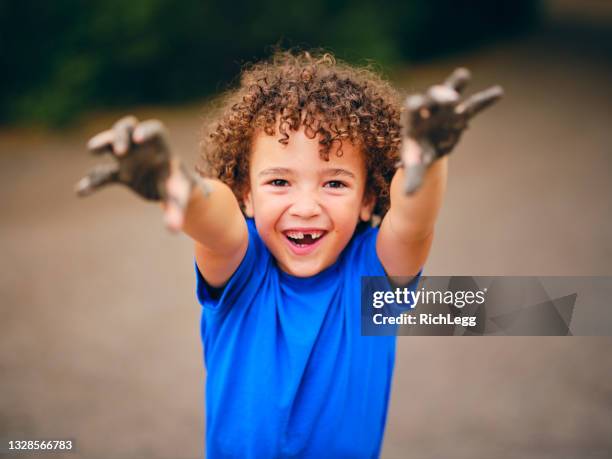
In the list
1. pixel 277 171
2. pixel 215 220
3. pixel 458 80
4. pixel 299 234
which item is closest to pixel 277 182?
pixel 277 171

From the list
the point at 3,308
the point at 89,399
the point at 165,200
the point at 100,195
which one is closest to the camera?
the point at 165,200

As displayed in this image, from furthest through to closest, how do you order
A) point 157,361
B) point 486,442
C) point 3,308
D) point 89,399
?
1. point 3,308
2. point 157,361
3. point 89,399
4. point 486,442

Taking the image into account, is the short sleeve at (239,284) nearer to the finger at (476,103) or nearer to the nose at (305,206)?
the nose at (305,206)

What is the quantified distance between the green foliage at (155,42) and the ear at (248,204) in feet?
15.6

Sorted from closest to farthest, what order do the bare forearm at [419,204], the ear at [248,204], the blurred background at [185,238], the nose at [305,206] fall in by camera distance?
the bare forearm at [419,204]
the nose at [305,206]
the ear at [248,204]
the blurred background at [185,238]

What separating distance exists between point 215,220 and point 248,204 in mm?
415

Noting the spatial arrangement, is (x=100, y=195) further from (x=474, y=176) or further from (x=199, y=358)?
(x=474, y=176)

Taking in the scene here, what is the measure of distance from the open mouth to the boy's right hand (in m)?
0.48

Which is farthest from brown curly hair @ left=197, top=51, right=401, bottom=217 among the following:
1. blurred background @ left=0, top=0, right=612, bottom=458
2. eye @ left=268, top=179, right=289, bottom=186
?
blurred background @ left=0, top=0, right=612, bottom=458

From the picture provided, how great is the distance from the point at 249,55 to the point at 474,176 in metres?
3.40

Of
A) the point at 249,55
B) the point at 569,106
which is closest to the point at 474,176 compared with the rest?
the point at 569,106

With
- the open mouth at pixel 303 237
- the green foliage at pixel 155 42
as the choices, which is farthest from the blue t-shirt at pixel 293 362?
the green foliage at pixel 155 42

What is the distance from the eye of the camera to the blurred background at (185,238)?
3.50 metres

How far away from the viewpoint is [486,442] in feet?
10.8
